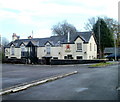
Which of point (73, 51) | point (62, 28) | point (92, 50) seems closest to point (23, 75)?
point (73, 51)

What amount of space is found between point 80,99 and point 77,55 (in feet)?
112

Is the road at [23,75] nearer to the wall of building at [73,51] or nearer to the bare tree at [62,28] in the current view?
the wall of building at [73,51]

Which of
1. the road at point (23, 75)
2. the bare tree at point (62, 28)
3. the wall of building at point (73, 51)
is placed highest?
the bare tree at point (62, 28)

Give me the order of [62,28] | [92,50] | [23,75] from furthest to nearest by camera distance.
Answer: [62,28]
[92,50]
[23,75]

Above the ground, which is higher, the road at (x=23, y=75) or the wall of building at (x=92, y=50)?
the wall of building at (x=92, y=50)

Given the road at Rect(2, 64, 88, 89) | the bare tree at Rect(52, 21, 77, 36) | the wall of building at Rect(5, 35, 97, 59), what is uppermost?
the bare tree at Rect(52, 21, 77, 36)

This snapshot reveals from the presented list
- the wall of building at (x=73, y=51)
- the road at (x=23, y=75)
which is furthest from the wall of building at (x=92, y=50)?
the road at (x=23, y=75)

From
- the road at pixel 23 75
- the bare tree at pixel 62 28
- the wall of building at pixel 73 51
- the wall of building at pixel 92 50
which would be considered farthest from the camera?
the bare tree at pixel 62 28

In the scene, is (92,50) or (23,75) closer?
(23,75)

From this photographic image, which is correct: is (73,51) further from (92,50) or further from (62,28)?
(62,28)

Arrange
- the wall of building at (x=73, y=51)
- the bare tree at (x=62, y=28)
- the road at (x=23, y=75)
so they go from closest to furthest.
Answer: the road at (x=23, y=75), the wall of building at (x=73, y=51), the bare tree at (x=62, y=28)

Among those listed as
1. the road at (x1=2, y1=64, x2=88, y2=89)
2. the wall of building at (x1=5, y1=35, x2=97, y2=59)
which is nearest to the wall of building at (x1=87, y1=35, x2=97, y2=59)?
the wall of building at (x1=5, y1=35, x2=97, y2=59)

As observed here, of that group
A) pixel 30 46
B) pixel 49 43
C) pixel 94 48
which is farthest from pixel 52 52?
pixel 94 48

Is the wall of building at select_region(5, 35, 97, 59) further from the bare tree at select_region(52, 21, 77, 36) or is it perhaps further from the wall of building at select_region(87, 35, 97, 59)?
the bare tree at select_region(52, 21, 77, 36)
